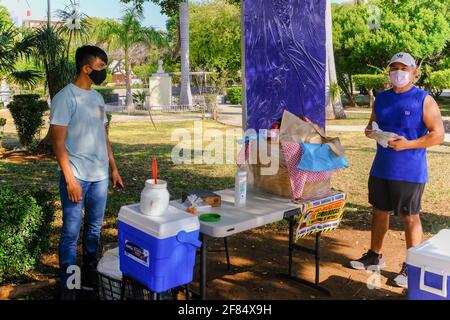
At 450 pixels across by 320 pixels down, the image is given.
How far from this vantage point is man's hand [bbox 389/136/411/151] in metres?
3.55

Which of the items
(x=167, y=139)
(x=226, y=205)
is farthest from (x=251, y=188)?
(x=167, y=139)

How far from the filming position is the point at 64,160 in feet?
10.1

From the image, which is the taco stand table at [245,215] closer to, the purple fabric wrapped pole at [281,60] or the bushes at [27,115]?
the purple fabric wrapped pole at [281,60]

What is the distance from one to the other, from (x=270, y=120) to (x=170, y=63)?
39.7m

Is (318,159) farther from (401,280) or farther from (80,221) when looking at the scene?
(80,221)

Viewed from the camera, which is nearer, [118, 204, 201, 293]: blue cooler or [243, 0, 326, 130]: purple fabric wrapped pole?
[118, 204, 201, 293]: blue cooler

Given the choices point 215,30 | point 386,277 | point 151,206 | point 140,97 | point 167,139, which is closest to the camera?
point 151,206

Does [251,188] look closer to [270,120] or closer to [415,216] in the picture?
[270,120]

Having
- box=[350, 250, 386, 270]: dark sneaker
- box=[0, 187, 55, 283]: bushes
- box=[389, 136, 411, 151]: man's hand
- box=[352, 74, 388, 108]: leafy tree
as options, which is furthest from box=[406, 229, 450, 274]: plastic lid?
box=[352, 74, 388, 108]: leafy tree

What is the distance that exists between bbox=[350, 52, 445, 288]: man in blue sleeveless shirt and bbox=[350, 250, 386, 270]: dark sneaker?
0.27 meters

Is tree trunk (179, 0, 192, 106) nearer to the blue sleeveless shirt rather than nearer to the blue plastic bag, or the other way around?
the blue sleeveless shirt

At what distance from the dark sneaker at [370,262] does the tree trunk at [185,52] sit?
18130 millimetres

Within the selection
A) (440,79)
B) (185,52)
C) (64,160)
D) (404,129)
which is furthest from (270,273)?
(440,79)

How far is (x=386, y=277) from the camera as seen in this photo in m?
4.04
